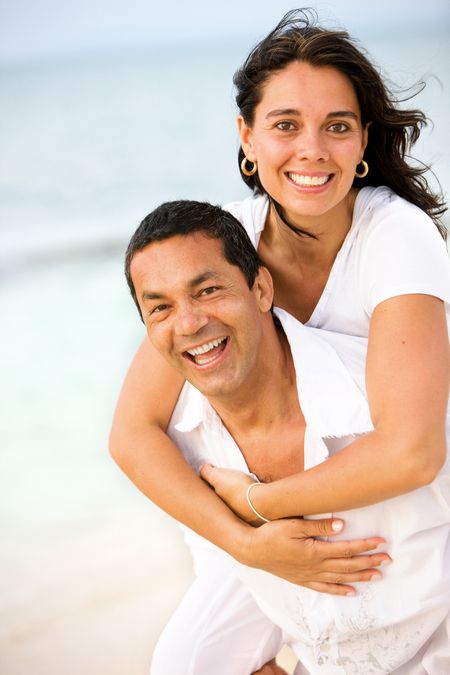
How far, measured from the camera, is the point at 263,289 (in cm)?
271

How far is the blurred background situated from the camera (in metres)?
3.80

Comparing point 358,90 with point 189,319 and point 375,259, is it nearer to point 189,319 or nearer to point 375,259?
point 375,259

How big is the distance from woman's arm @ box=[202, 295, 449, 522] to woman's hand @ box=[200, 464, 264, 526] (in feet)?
0.52

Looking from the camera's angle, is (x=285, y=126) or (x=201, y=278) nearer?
(x=201, y=278)

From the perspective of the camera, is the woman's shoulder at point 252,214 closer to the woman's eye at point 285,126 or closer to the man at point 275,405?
the man at point 275,405

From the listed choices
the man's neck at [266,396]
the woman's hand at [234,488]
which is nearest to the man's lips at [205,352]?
the man's neck at [266,396]

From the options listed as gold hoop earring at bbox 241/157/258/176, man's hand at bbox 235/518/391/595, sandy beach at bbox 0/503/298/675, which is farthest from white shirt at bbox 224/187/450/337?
sandy beach at bbox 0/503/298/675

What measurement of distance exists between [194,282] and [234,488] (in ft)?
1.87

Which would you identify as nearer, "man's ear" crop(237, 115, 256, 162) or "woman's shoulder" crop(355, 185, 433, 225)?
"woman's shoulder" crop(355, 185, 433, 225)

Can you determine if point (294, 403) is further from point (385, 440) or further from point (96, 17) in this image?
point (96, 17)

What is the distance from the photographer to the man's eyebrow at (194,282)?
2543mm

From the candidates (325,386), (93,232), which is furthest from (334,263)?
(93,232)

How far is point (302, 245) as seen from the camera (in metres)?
2.86

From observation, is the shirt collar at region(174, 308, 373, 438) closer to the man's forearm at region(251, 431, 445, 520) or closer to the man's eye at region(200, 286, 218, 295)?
the man's forearm at region(251, 431, 445, 520)
